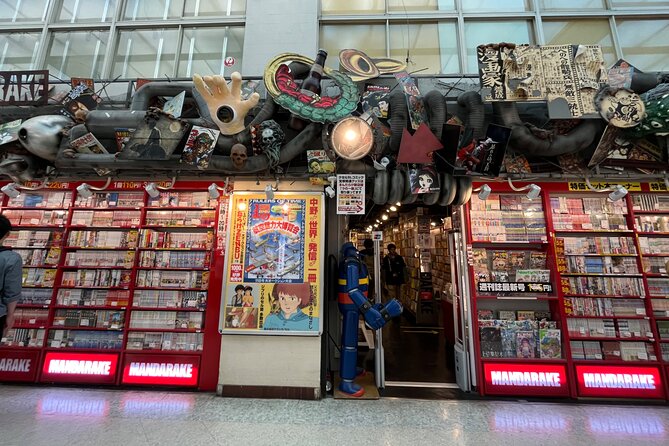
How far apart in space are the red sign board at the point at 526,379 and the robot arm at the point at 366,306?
1389 millimetres

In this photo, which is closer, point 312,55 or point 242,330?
point 242,330

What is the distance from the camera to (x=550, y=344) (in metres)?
3.65

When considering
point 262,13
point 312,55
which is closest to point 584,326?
point 312,55

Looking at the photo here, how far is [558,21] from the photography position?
184 inches

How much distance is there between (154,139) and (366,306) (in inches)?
122

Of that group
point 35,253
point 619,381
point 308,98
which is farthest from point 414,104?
point 35,253

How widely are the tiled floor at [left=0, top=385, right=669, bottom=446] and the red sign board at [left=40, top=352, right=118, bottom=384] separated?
0.51 ft

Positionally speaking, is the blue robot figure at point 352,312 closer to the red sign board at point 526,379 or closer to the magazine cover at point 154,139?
the red sign board at point 526,379

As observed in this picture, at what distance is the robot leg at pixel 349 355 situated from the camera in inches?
139

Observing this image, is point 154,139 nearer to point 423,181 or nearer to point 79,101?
point 79,101

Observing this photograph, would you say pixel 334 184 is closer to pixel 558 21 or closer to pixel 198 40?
pixel 198 40

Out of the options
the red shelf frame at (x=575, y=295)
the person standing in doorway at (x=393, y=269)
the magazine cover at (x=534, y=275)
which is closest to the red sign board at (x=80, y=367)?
the red shelf frame at (x=575, y=295)

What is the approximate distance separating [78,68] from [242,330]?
5.10 meters

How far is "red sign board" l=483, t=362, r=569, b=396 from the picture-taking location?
3506mm
